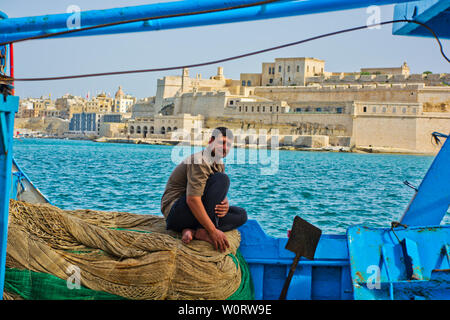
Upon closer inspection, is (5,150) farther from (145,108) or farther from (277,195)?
(145,108)

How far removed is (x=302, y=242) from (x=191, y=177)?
682mm

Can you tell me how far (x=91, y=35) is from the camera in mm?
3303

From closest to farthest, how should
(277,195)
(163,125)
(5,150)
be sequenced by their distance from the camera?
1. (5,150)
2. (277,195)
3. (163,125)

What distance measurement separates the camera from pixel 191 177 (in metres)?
2.79

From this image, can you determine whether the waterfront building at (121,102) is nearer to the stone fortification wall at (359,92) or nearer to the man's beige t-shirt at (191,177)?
the stone fortification wall at (359,92)

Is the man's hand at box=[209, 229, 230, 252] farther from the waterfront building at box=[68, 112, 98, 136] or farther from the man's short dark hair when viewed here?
the waterfront building at box=[68, 112, 98, 136]

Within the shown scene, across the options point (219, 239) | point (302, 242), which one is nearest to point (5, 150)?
point (219, 239)

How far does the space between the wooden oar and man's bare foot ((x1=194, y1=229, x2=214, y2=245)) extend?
0.43 meters

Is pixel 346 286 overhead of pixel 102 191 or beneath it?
overhead

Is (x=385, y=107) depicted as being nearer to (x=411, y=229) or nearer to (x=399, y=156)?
(x=399, y=156)

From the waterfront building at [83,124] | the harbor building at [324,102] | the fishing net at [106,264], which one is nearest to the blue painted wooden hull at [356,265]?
the fishing net at [106,264]

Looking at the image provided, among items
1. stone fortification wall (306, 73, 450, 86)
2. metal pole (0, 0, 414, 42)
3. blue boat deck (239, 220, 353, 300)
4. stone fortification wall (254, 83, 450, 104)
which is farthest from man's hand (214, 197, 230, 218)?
stone fortification wall (306, 73, 450, 86)
